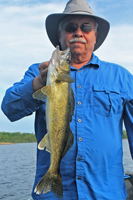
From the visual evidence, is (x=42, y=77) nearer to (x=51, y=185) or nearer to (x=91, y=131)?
(x=91, y=131)

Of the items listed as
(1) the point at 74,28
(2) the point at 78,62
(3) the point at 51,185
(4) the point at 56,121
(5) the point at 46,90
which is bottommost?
(3) the point at 51,185

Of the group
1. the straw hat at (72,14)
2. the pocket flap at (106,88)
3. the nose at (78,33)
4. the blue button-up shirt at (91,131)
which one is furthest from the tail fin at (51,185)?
the straw hat at (72,14)

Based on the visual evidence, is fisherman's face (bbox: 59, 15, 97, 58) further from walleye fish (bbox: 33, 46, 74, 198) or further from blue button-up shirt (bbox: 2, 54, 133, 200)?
walleye fish (bbox: 33, 46, 74, 198)

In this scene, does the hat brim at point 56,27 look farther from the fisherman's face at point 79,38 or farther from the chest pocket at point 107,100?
the chest pocket at point 107,100

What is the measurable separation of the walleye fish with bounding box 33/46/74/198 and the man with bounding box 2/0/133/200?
227mm

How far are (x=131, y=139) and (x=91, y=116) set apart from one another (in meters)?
0.90

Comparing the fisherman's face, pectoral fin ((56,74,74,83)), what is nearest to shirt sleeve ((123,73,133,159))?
the fisherman's face

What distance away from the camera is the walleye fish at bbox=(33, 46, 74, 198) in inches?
102

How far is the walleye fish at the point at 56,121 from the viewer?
102 inches

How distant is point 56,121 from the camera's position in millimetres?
2619

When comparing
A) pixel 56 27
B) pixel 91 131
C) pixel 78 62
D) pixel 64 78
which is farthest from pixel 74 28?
pixel 91 131

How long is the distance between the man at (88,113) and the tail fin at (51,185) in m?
0.39

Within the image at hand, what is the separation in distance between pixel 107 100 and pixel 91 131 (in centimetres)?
56

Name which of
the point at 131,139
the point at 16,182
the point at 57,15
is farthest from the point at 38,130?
the point at 16,182
